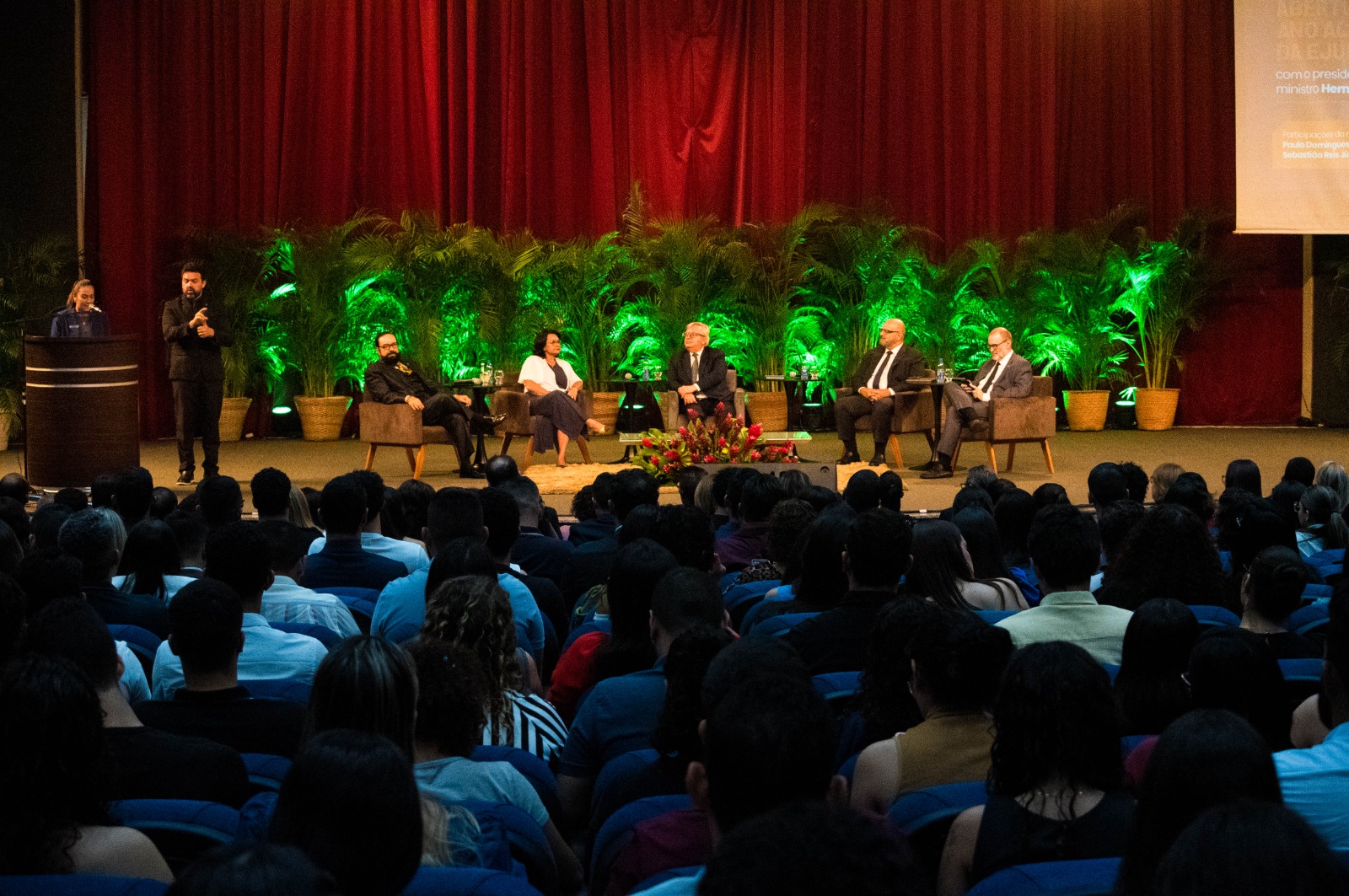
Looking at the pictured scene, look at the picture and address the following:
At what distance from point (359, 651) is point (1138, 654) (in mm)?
1427

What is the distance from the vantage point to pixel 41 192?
12.7m

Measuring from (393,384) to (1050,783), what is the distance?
8.26 metres

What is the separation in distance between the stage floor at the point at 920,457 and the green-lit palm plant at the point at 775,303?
85 centimetres

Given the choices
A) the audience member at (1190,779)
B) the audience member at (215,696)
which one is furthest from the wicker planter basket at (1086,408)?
the audience member at (1190,779)

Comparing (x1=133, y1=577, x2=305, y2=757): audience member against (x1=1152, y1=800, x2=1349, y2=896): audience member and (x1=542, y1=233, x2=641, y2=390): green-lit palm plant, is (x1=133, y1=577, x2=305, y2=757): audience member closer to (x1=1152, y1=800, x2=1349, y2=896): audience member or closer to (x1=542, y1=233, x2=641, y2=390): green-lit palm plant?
(x1=1152, y1=800, x2=1349, y2=896): audience member

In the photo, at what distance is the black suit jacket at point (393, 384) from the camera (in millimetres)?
9883

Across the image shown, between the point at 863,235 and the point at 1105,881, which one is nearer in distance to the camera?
the point at 1105,881

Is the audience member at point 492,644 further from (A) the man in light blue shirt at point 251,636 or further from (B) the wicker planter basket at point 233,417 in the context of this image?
(B) the wicker planter basket at point 233,417

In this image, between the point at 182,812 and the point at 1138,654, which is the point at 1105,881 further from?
the point at 182,812

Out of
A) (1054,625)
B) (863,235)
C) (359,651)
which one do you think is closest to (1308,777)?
(1054,625)

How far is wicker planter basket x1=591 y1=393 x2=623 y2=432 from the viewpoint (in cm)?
1274

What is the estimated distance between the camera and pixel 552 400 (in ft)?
32.9

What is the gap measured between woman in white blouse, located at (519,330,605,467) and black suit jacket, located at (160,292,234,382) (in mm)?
1982

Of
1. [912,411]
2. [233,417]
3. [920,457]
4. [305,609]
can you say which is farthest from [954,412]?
[305,609]
